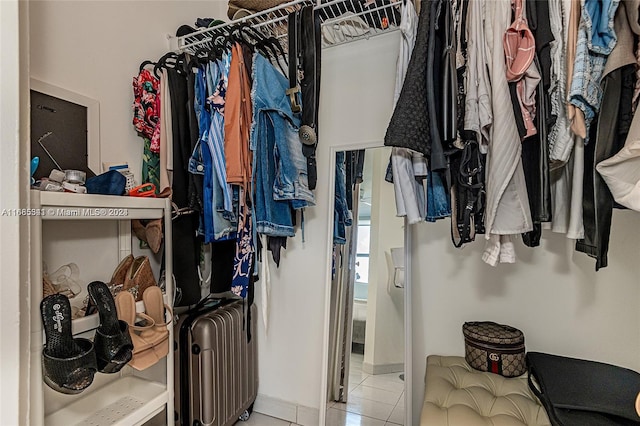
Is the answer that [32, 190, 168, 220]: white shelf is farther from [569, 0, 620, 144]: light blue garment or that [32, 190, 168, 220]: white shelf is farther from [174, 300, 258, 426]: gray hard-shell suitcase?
[569, 0, 620, 144]: light blue garment

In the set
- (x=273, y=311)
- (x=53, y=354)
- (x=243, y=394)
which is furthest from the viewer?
(x=273, y=311)

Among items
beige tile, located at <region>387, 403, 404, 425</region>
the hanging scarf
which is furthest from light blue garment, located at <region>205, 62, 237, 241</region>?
beige tile, located at <region>387, 403, 404, 425</region>

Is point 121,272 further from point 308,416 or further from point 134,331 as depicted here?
point 308,416

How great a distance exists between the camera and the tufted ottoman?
3.55ft

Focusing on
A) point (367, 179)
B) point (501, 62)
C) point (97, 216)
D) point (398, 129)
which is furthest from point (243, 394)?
point (501, 62)

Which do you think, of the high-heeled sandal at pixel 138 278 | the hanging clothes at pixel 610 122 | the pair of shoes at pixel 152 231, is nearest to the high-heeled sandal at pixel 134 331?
the high-heeled sandal at pixel 138 278

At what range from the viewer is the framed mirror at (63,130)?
1151mm

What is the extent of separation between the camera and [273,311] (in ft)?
6.12

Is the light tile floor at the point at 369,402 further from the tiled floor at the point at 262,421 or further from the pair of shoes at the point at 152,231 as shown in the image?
the pair of shoes at the point at 152,231

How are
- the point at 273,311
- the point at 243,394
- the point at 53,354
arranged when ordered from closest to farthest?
the point at 53,354 → the point at 243,394 → the point at 273,311

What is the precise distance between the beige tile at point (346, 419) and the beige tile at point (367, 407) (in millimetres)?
17

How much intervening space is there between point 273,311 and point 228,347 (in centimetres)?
33

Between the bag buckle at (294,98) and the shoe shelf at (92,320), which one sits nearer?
the shoe shelf at (92,320)

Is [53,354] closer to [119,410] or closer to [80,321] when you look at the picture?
[80,321]
